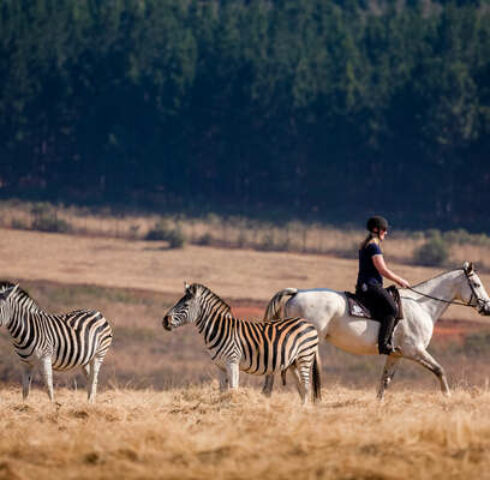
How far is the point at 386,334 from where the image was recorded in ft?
50.5

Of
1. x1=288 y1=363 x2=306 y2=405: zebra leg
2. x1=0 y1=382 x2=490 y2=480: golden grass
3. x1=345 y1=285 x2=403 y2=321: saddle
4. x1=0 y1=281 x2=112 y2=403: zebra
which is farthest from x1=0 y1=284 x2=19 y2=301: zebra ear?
x1=345 y1=285 x2=403 y2=321: saddle

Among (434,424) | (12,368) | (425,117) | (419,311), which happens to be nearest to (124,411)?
(434,424)

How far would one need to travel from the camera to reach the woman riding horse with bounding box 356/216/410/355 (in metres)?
15.0

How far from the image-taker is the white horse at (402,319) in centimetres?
1559

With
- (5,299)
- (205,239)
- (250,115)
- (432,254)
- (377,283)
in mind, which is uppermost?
(250,115)

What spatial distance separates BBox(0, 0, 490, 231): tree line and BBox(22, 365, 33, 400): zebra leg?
49744 millimetres

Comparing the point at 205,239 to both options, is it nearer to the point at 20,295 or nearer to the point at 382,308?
the point at 382,308

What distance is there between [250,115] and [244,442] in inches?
2371

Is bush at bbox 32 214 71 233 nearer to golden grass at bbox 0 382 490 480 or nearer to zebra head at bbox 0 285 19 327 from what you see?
zebra head at bbox 0 285 19 327

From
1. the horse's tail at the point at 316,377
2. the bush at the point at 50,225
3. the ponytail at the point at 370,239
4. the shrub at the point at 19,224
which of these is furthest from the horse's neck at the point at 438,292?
the shrub at the point at 19,224

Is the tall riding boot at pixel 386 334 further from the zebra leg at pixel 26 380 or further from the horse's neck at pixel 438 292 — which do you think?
the zebra leg at pixel 26 380

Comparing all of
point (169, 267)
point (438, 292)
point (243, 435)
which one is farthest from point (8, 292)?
point (169, 267)

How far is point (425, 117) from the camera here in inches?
2537

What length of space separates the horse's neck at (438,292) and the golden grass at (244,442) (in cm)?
318
